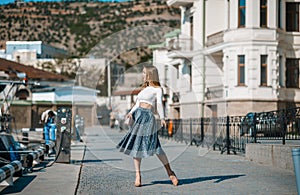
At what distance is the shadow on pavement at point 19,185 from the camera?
8.31m

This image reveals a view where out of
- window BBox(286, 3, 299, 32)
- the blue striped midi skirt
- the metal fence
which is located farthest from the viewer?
window BBox(286, 3, 299, 32)

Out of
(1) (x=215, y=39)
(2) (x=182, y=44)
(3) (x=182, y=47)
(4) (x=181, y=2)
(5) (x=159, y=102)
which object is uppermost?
(4) (x=181, y=2)

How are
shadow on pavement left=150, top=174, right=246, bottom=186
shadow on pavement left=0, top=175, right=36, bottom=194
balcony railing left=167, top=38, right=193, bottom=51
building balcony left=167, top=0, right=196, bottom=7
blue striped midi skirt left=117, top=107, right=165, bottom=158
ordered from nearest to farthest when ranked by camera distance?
shadow on pavement left=0, top=175, right=36, bottom=194 < blue striped midi skirt left=117, top=107, right=165, bottom=158 < shadow on pavement left=150, top=174, right=246, bottom=186 < balcony railing left=167, top=38, right=193, bottom=51 < building balcony left=167, top=0, right=196, bottom=7

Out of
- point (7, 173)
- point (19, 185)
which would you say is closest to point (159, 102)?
point (7, 173)

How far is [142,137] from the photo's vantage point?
29.1 ft

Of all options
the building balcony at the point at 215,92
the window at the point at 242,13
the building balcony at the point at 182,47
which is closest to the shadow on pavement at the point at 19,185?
the window at the point at 242,13

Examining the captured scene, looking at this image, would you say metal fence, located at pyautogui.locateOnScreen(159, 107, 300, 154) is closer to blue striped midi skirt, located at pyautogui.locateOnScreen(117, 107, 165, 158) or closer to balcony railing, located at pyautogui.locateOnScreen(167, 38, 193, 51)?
blue striped midi skirt, located at pyautogui.locateOnScreen(117, 107, 165, 158)

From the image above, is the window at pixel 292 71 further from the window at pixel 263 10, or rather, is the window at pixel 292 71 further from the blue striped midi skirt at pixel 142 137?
the blue striped midi skirt at pixel 142 137

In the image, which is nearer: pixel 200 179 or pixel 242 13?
pixel 200 179

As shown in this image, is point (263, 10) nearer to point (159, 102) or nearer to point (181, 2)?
point (181, 2)

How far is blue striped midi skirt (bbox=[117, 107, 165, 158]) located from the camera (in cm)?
884

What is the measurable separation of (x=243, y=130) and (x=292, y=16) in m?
20.8

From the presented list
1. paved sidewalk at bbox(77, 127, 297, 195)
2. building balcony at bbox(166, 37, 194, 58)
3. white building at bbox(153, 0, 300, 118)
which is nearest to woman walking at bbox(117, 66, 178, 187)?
paved sidewalk at bbox(77, 127, 297, 195)

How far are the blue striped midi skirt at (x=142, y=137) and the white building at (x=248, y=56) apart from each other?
23535 millimetres
